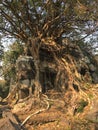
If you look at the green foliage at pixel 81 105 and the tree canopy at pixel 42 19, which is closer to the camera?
the green foliage at pixel 81 105

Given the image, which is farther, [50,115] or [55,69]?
[55,69]

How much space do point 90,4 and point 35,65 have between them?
336 cm

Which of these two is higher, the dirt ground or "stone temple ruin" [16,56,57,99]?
"stone temple ruin" [16,56,57,99]

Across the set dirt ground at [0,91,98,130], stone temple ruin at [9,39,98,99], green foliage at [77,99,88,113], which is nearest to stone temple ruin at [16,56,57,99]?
stone temple ruin at [9,39,98,99]

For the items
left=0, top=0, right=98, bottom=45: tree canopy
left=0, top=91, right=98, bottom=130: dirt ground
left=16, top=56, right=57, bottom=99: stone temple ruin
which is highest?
left=0, top=0, right=98, bottom=45: tree canopy

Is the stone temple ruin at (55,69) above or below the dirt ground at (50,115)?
above

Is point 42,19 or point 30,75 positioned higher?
point 42,19

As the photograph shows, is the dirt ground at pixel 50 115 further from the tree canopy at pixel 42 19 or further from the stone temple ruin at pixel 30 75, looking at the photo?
the tree canopy at pixel 42 19

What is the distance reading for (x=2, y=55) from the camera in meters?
15.4

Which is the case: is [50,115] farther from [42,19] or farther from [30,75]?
[42,19]

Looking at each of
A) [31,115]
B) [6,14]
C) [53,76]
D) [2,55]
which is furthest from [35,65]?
[2,55]

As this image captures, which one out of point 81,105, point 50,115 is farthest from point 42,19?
point 50,115

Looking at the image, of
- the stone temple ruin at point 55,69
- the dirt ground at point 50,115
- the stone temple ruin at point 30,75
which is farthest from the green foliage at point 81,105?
the stone temple ruin at point 30,75

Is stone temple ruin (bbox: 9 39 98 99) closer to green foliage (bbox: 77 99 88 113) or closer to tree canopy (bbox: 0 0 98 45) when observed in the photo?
tree canopy (bbox: 0 0 98 45)
